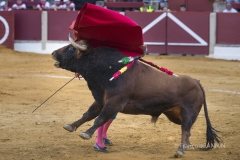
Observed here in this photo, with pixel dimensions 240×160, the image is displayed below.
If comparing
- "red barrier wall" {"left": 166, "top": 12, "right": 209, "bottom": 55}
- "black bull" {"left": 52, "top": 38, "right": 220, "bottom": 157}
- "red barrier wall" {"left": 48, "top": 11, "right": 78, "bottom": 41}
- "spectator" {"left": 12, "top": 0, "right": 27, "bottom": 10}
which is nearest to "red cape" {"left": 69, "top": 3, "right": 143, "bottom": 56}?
"black bull" {"left": 52, "top": 38, "right": 220, "bottom": 157}

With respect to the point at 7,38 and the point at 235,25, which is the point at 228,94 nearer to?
the point at 235,25

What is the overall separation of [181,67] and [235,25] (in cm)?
322

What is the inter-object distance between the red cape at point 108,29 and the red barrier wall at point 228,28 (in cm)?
1184

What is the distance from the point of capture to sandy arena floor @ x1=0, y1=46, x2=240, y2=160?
6344 mm

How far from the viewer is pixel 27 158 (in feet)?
19.5

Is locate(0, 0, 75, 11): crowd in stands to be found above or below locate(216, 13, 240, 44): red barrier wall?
above

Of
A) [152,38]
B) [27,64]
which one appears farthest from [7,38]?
[152,38]

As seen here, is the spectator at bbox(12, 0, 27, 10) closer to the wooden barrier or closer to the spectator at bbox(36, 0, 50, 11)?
the spectator at bbox(36, 0, 50, 11)

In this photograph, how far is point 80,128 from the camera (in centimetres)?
776

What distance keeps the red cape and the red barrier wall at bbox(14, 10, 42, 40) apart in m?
12.7

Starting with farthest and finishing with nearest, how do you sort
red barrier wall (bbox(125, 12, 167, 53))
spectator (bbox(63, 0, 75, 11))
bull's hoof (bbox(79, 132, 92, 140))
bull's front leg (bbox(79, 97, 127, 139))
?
spectator (bbox(63, 0, 75, 11))
red barrier wall (bbox(125, 12, 167, 53))
bull's front leg (bbox(79, 97, 127, 139))
bull's hoof (bbox(79, 132, 92, 140))

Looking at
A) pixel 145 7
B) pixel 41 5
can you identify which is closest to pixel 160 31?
pixel 145 7

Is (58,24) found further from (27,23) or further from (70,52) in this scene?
(70,52)

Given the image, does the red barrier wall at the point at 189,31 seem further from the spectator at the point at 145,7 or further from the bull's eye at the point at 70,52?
the bull's eye at the point at 70,52
